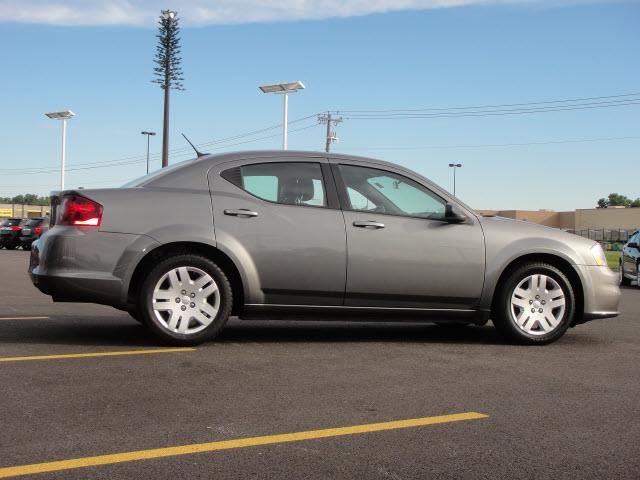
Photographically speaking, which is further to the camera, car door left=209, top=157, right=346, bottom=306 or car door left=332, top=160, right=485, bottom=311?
car door left=332, top=160, right=485, bottom=311

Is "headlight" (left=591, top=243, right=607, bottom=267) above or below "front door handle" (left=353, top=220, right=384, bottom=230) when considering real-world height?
below

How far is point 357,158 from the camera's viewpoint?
→ 6828 millimetres

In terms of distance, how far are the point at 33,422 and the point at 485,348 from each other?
4.10m

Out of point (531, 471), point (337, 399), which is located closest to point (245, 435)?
point (337, 399)

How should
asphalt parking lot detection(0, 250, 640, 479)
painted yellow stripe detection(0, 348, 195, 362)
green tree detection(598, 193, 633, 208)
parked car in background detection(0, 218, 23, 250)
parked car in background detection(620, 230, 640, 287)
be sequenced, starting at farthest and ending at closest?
green tree detection(598, 193, 633, 208)
parked car in background detection(0, 218, 23, 250)
parked car in background detection(620, 230, 640, 287)
painted yellow stripe detection(0, 348, 195, 362)
asphalt parking lot detection(0, 250, 640, 479)

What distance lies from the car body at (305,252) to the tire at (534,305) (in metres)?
0.01

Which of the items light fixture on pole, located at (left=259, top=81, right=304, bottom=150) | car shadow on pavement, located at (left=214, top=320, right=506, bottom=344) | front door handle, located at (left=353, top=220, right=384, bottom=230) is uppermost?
light fixture on pole, located at (left=259, top=81, right=304, bottom=150)

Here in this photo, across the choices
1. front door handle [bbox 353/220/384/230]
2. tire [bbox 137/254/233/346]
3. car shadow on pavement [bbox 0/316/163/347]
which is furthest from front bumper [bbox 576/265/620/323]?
car shadow on pavement [bbox 0/316/163/347]

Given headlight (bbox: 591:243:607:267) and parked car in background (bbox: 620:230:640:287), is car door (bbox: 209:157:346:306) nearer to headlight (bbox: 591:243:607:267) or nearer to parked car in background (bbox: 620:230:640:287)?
headlight (bbox: 591:243:607:267)

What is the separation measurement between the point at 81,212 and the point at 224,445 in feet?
10.3

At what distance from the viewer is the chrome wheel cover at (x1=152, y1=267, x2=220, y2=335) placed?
241 inches

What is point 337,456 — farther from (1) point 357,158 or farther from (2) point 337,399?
(1) point 357,158

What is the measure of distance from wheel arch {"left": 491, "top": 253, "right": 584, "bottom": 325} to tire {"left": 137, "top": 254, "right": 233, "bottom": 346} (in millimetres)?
2475

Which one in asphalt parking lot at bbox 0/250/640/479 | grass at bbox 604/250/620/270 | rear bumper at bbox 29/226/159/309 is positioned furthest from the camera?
grass at bbox 604/250/620/270
